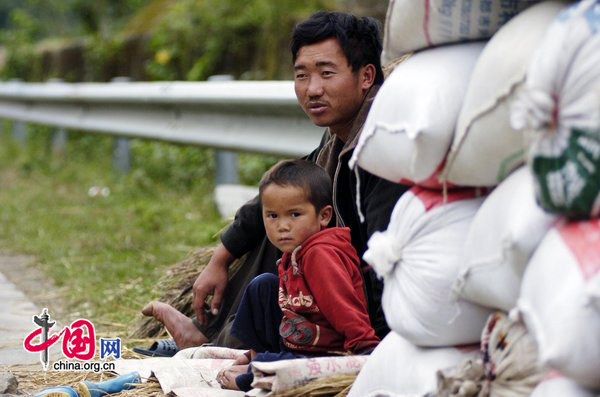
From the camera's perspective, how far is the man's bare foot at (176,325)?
3773 mm

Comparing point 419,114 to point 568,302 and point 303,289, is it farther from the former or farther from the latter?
point 303,289

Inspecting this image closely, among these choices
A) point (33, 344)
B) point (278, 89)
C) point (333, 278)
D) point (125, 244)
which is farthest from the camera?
point (125, 244)

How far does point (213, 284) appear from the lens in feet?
12.6

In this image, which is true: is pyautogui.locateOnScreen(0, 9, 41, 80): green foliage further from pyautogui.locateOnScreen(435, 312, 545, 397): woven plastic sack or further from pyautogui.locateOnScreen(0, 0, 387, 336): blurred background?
pyautogui.locateOnScreen(435, 312, 545, 397): woven plastic sack

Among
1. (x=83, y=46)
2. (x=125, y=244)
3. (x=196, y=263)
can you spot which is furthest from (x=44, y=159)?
(x=196, y=263)

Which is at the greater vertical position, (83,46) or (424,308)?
(83,46)

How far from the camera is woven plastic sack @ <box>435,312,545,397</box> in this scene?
2051mm

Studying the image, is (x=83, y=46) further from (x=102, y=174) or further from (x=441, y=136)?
(x=441, y=136)

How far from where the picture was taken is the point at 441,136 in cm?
227

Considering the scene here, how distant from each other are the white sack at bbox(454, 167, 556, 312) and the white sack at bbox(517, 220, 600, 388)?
0.07 metres

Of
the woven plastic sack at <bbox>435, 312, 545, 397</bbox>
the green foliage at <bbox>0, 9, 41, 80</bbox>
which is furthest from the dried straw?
the green foliage at <bbox>0, 9, 41, 80</bbox>

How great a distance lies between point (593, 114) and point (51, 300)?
137 inches

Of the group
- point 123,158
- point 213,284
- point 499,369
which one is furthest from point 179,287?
point 123,158

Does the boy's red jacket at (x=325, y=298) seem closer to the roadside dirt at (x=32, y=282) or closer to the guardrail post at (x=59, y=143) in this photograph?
the roadside dirt at (x=32, y=282)
